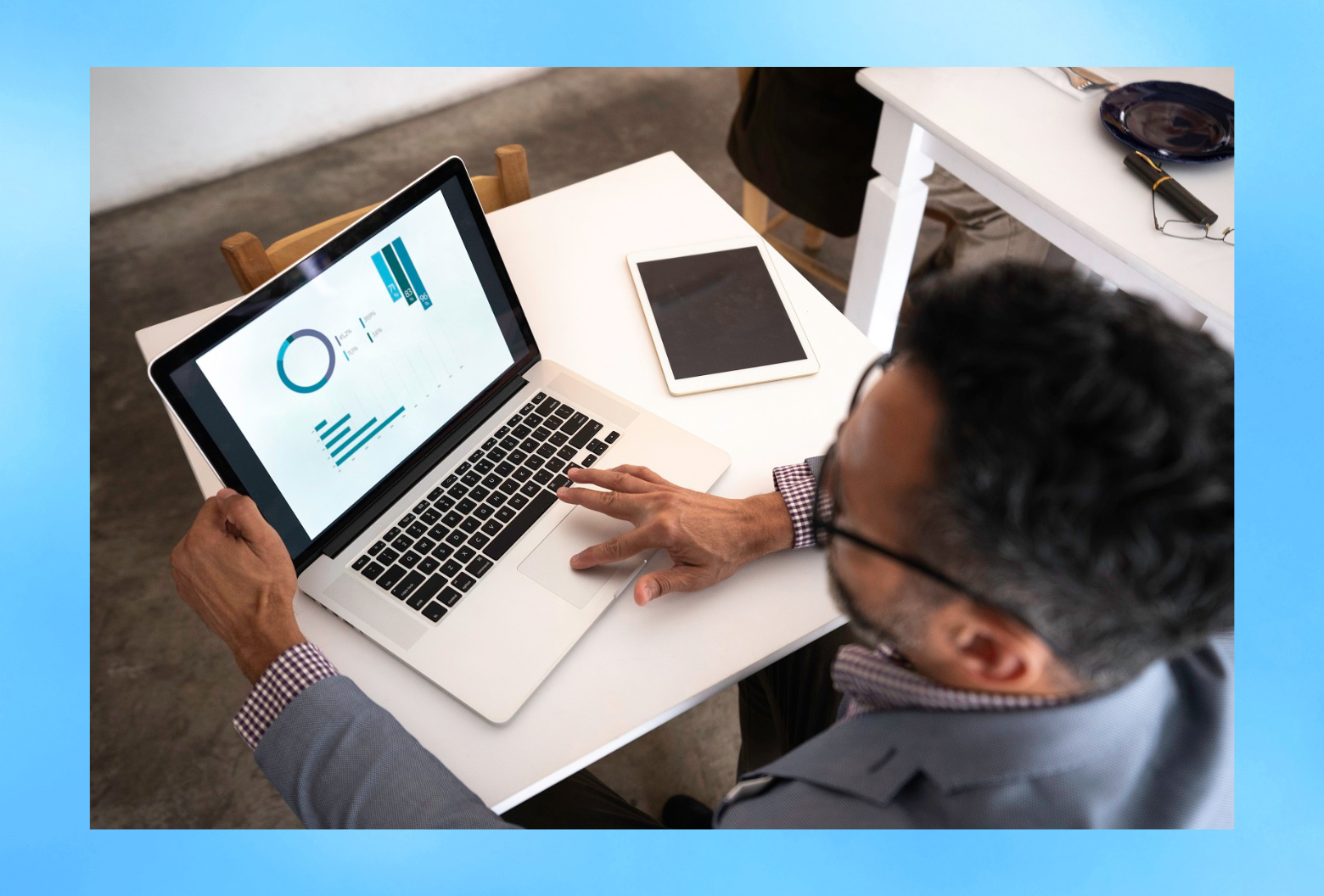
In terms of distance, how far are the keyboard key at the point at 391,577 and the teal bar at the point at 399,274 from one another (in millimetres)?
306

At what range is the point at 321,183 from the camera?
2.91 m

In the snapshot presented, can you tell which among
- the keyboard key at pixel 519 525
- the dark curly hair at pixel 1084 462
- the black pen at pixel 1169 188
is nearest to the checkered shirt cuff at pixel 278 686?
the keyboard key at pixel 519 525

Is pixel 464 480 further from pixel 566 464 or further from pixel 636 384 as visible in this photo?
pixel 636 384

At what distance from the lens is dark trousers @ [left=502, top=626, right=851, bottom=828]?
1111 millimetres

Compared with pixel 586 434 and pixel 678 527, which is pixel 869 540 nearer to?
pixel 678 527

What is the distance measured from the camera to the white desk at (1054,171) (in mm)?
1276

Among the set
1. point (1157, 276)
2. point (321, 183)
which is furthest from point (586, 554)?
point (321, 183)

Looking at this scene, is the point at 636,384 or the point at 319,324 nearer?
the point at 319,324

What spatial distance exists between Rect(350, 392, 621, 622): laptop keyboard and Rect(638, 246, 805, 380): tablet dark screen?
0.19 meters

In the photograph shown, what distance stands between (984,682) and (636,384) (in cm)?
65

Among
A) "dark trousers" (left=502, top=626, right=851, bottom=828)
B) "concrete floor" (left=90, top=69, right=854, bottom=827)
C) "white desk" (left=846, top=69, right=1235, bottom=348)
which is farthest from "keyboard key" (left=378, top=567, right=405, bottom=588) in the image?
"white desk" (left=846, top=69, right=1235, bottom=348)

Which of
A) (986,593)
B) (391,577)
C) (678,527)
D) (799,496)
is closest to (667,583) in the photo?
(678,527)

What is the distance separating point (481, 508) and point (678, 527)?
242mm

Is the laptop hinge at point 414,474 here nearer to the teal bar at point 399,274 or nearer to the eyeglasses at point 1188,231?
the teal bar at point 399,274
